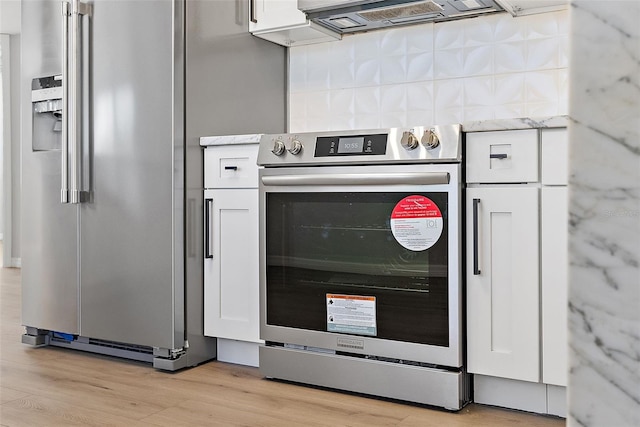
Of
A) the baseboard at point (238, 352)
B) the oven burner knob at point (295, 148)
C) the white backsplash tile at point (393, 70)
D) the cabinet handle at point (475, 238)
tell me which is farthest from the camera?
the white backsplash tile at point (393, 70)

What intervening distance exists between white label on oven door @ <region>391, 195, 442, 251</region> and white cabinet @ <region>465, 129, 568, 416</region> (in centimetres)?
11

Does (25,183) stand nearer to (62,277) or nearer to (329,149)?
(62,277)

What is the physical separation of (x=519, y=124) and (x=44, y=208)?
2118 millimetres

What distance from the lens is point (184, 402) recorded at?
2166 millimetres

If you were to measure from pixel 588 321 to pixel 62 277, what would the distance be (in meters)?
2.69

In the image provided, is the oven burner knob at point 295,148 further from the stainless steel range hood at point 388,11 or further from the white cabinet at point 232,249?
the stainless steel range hood at point 388,11

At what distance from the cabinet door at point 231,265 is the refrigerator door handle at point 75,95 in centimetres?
59

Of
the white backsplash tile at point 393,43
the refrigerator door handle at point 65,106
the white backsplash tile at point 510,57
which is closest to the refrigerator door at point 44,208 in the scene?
the refrigerator door handle at point 65,106

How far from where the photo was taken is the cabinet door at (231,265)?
254cm

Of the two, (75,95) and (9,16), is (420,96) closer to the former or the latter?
(75,95)

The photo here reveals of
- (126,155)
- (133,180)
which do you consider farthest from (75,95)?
(133,180)

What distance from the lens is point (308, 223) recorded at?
2342mm

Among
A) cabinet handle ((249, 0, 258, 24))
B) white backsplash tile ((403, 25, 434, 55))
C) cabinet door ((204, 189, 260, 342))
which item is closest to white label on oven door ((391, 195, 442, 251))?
cabinet door ((204, 189, 260, 342))

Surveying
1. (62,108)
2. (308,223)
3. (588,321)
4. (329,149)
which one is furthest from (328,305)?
(588,321)
